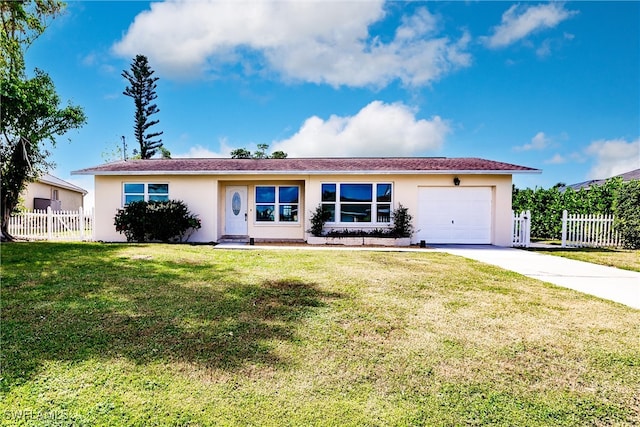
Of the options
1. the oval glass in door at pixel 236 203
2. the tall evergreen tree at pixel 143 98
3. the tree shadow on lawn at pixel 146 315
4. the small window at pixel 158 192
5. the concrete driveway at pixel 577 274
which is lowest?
the concrete driveway at pixel 577 274

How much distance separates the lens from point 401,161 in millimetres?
15312

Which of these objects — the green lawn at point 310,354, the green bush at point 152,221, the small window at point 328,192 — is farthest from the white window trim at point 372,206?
the green lawn at point 310,354

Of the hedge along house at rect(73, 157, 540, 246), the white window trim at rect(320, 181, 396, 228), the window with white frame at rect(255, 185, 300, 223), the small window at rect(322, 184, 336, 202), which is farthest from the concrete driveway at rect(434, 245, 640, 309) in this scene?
the window with white frame at rect(255, 185, 300, 223)

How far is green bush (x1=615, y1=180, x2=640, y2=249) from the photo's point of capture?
1250cm

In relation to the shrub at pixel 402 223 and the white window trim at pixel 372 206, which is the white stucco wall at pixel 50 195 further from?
the shrub at pixel 402 223

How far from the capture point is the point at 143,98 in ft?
104

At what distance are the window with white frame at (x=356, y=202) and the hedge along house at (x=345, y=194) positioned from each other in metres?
0.04

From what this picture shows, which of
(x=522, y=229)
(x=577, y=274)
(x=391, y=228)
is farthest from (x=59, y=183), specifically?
(x=577, y=274)

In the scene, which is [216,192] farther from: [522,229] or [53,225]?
[522,229]

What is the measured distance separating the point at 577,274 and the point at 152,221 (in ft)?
44.8

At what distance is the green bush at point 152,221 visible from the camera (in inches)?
501

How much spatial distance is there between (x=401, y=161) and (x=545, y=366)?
13.0 metres

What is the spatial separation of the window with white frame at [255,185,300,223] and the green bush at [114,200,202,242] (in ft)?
Result: 10.5

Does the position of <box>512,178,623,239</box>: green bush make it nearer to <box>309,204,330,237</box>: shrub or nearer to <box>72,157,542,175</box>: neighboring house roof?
<box>72,157,542,175</box>: neighboring house roof
